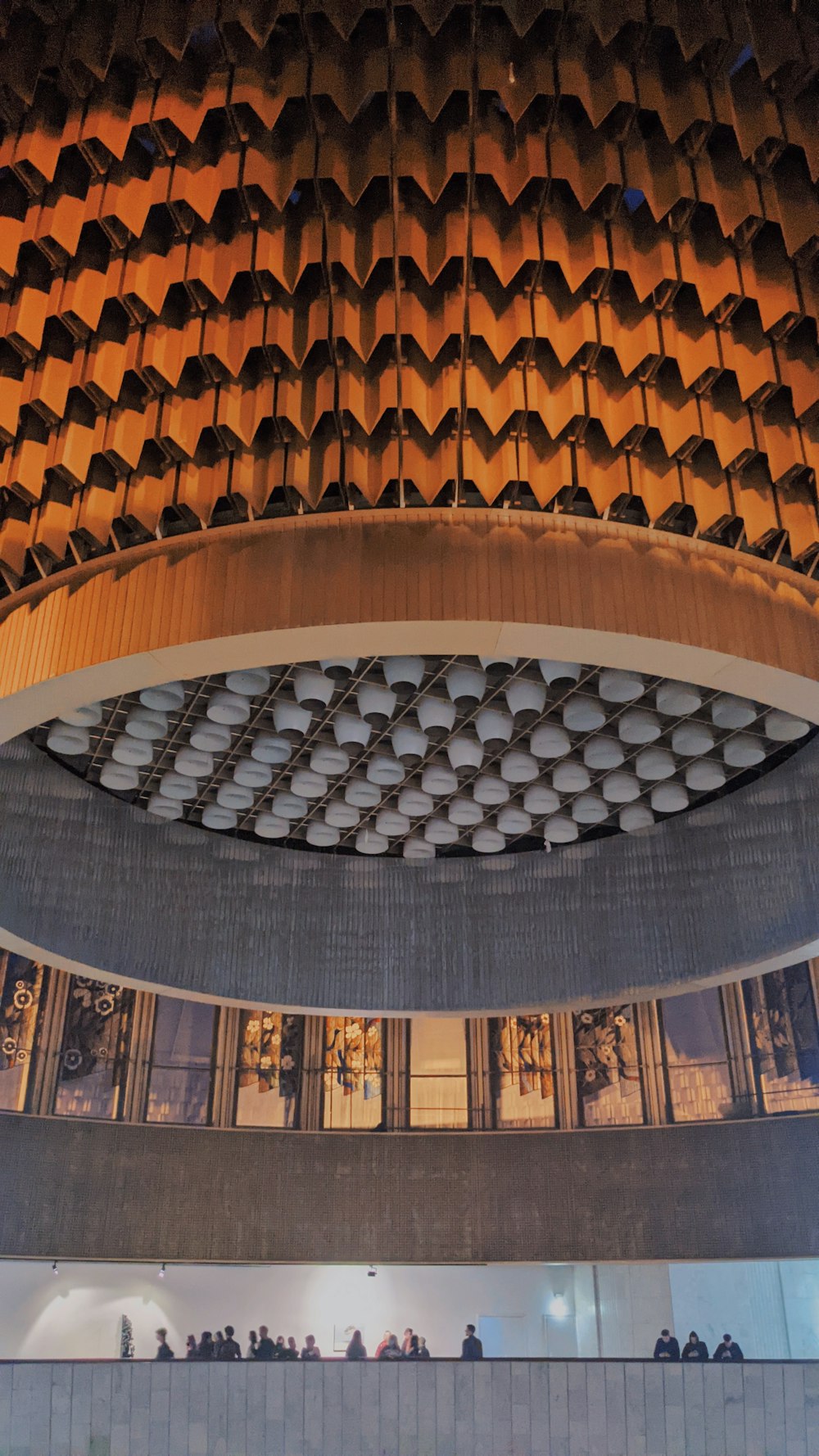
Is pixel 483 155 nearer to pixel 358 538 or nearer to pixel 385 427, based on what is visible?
pixel 385 427

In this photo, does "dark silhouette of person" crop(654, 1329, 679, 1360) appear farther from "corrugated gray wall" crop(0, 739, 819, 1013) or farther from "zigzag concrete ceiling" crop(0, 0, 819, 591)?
"zigzag concrete ceiling" crop(0, 0, 819, 591)

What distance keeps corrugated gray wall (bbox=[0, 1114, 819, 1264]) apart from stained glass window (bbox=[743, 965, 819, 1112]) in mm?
332

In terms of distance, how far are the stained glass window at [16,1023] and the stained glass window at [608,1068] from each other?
25.0ft

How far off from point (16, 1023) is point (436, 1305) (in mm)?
7650

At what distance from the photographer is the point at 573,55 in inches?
206

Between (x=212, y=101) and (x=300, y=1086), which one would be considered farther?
(x=300, y=1086)

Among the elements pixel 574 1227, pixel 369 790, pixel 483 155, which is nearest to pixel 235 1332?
pixel 574 1227

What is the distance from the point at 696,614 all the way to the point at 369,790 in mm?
4554

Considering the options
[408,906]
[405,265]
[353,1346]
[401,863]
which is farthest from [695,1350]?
[405,265]

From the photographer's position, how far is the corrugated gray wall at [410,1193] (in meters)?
14.7

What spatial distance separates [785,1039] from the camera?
50.2ft

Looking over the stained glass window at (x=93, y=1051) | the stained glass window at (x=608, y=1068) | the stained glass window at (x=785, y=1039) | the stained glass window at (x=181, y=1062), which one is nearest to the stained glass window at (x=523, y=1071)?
the stained glass window at (x=608, y=1068)

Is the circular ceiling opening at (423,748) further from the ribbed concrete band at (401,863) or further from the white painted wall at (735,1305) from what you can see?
the white painted wall at (735,1305)

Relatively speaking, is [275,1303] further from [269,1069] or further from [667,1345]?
[667,1345]
